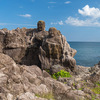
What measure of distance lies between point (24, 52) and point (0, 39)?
6387mm

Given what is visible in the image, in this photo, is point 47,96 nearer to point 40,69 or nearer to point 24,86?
point 24,86

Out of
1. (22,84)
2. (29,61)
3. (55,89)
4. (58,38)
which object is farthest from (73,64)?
(22,84)

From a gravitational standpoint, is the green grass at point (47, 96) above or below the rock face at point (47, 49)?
below

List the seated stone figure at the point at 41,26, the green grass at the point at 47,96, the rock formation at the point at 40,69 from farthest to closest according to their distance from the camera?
the seated stone figure at the point at 41,26, the green grass at the point at 47,96, the rock formation at the point at 40,69

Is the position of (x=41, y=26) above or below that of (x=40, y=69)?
above

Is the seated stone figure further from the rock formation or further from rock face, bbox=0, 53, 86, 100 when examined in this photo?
rock face, bbox=0, 53, 86, 100

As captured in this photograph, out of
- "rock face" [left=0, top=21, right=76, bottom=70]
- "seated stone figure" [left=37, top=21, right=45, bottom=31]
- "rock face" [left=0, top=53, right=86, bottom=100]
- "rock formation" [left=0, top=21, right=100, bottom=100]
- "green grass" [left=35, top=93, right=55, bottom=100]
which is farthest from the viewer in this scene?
"seated stone figure" [left=37, top=21, right=45, bottom=31]

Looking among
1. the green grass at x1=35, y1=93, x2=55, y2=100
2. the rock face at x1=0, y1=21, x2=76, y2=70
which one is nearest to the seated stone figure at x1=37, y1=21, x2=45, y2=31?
the rock face at x1=0, y1=21, x2=76, y2=70

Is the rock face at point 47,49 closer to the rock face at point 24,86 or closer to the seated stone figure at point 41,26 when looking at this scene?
the seated stone figure at point 41,26

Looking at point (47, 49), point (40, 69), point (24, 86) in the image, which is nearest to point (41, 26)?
point (47, 49)

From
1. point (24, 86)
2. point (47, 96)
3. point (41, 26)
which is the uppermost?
point (41, 26)

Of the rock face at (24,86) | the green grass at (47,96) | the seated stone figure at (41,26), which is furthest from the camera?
the seated stone figure at (41,26)

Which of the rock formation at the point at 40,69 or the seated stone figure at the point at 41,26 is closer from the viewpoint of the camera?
the rock formation at the point at 40,69

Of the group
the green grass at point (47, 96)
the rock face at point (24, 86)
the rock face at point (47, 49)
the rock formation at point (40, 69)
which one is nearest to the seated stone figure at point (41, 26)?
the rock formation at point (40, 69)
